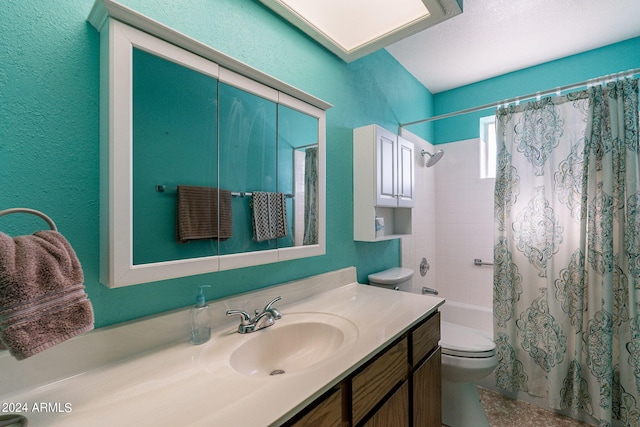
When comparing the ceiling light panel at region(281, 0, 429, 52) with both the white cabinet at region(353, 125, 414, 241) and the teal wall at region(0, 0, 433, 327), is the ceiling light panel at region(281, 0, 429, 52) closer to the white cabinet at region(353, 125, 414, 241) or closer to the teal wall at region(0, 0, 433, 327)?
the teal wall at region(0, 0, 433, 327)

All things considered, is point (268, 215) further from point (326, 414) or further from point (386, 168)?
point (386, 168)

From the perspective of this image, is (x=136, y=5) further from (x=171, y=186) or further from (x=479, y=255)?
(x=479, y=255)

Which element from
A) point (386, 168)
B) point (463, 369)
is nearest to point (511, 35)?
point (386, 168)

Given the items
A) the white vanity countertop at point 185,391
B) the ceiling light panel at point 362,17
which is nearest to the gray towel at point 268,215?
the white vanity countertop at point 185,391

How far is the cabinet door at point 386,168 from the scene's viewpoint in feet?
5.53

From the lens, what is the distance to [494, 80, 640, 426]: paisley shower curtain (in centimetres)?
150

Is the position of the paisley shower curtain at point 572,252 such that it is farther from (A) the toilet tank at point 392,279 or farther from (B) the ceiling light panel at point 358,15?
(B) the ceiling light panel at point 358,15

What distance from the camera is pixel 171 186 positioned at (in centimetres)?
85

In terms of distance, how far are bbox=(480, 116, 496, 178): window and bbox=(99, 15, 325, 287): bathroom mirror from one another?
2089mm

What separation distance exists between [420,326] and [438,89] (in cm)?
252

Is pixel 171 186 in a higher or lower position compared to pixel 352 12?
lower

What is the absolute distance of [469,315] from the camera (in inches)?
98.1

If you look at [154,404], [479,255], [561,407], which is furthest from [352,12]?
[561,407]

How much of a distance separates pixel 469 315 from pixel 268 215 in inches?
89.7
